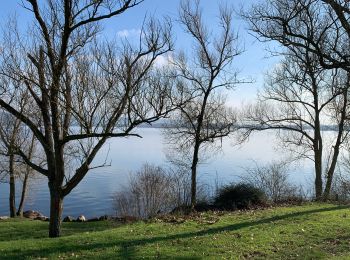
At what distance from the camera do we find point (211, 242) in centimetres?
1045

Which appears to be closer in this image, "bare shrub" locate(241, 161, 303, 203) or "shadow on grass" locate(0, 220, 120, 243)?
"shadow on grass" locate(0, 220, 120, 243)

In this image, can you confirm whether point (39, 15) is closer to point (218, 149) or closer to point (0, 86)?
point (0, 86)

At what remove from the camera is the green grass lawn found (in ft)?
30.6

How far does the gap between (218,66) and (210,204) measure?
6971 mm

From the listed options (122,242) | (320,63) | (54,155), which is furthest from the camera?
(54,155)

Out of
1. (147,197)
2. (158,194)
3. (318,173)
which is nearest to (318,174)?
(318,173)

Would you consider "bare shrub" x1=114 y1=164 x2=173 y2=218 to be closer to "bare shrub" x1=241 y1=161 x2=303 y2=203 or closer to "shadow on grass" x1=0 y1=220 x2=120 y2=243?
"bare shrub" x1=241 y1=161 x2=303 y2=203

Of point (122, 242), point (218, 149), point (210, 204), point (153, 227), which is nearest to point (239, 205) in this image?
point (210, 204)

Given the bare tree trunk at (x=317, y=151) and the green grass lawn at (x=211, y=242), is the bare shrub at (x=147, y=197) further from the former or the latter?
the green grass lawn at (x=211, y=242)

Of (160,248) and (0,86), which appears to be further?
(0,86)

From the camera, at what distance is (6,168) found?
93.0ft

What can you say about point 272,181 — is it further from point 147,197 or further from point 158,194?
point 147,197

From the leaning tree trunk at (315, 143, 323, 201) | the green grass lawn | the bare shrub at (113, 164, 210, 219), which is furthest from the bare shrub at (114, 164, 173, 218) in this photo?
the green grass lawn

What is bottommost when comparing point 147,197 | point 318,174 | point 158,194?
point 147,197
